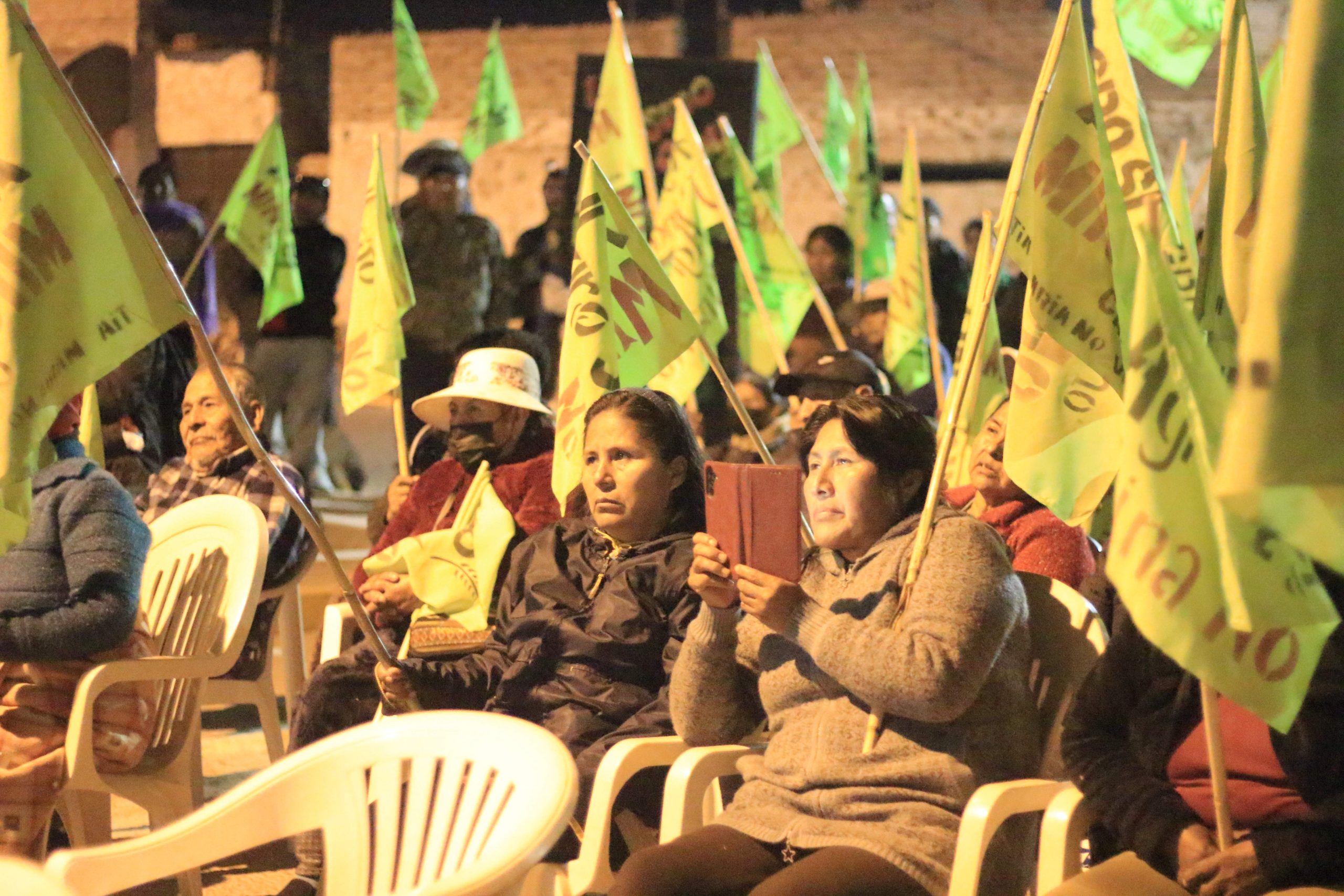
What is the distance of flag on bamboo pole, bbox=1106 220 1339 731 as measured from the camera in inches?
82.1

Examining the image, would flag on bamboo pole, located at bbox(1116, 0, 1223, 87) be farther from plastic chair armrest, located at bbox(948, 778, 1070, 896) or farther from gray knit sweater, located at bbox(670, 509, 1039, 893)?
plastic chair armrest, located at bbox(948, 778, 1070, 896)

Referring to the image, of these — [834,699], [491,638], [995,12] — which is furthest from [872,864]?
[995,12]

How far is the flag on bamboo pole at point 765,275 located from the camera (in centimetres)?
658

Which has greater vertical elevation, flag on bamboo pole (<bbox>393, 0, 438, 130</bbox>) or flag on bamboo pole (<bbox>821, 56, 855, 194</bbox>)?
flag on bamboo pole (<bbox>393, 0, 438, 130</bbox>)

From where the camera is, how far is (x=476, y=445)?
14.7ft

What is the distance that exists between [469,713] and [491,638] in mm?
1271

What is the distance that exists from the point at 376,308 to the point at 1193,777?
354 cm

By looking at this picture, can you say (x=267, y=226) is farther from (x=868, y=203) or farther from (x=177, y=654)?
(x=177, y=654)

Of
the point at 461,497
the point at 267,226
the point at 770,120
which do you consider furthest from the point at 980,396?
the point at 770,120

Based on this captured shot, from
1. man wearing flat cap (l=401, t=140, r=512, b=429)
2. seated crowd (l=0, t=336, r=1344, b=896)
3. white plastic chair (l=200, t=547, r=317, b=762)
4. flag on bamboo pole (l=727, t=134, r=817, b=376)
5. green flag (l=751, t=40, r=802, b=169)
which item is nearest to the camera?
seated crowd (l=0, t=336, r=1344, b=896)

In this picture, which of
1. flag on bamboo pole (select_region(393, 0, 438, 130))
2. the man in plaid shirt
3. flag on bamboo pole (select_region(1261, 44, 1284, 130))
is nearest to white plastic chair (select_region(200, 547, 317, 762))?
the man in plaid shirt

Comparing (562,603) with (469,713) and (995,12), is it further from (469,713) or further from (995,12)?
(995,12)

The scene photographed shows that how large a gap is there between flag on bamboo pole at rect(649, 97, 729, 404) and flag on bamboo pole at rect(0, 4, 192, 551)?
2.73 m

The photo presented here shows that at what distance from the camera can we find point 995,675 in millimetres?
2809
